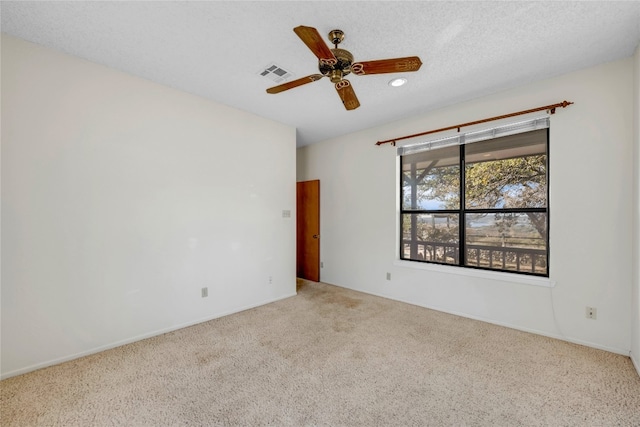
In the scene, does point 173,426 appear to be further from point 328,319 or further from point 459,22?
point 459,22

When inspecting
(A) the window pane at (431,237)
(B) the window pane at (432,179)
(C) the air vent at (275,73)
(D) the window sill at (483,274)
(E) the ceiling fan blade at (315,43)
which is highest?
(C) the air vent at (275,73)

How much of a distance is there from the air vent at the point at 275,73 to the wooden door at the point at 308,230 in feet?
8.12

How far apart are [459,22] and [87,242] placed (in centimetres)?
358

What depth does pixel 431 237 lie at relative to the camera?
152 inches

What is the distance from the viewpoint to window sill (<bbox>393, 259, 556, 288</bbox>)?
286 cm

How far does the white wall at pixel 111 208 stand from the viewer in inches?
85.9

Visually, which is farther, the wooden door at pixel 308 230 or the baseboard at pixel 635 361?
the wooden door at pixel 308 230

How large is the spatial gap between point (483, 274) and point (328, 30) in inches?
120

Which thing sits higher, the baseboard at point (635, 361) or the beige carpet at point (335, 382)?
the baseboard at point (635, 361)

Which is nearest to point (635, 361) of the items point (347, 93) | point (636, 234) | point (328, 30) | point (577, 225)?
point (636, 234)

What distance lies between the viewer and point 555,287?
2.79m

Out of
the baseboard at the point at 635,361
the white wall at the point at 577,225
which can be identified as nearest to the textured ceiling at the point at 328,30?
the white wall at the point at 577,225

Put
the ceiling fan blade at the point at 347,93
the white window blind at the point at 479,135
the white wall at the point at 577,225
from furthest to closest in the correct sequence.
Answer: the white window blind at the point at 479,135 < the white wall at the point at 577,225 < the ceiling fan blade at the point at 347,93

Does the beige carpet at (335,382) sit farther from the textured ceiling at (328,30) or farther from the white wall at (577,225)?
the textured ceiling at (328,30)
